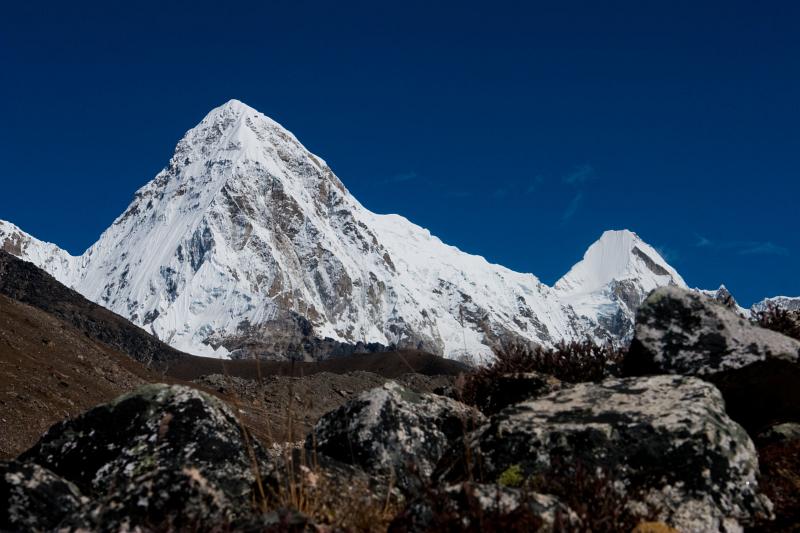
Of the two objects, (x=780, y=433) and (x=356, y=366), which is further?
(x=356, y=366)

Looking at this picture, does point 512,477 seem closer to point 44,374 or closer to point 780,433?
point 780,433

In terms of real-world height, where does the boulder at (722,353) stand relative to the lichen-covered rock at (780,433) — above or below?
above

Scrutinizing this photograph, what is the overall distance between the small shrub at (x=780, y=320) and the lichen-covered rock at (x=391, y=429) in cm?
457

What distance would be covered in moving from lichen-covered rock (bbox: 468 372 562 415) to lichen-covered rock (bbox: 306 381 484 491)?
90cm

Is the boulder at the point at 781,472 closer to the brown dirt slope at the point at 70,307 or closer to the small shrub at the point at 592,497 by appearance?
the small shrub at the point at 592,497

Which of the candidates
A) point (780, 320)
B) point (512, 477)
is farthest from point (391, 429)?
point (780, 320)

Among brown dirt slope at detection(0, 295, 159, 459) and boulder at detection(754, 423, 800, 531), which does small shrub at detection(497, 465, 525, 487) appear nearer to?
boulder at detection(754, 423, 800, 531)

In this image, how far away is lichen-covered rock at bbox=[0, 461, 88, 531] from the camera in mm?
5934

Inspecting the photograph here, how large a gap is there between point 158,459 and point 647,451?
3933 millimetres

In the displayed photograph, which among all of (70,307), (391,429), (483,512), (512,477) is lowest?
(483,512)

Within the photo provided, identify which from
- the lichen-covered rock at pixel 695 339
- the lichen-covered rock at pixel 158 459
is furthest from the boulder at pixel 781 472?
the lichen-covered rock at pixel 158 459

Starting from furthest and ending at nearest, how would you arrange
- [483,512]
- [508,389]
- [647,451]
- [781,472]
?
[508,389], [781,472], [647,451], [483,512]

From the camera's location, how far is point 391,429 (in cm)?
819

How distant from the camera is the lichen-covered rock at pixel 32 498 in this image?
5.93m
